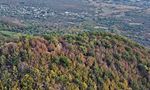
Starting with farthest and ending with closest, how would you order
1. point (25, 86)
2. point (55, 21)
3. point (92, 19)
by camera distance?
1. point (92, 19)
2. point (55, 21)
3. point (25, 86)

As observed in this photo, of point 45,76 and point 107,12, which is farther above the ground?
point 45,76

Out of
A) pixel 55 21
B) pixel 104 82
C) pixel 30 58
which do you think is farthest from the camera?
pixel 55 21

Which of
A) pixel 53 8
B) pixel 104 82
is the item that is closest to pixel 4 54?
pixel 104 82

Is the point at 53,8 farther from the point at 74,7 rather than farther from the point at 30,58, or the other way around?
the point at 30,58

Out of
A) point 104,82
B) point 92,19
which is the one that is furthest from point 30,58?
point 92,19

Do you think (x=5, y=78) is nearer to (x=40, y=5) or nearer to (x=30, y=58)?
(x=30, y=58)

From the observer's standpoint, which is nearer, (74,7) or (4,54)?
(4,54)

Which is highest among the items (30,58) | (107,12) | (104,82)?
(30,58)
